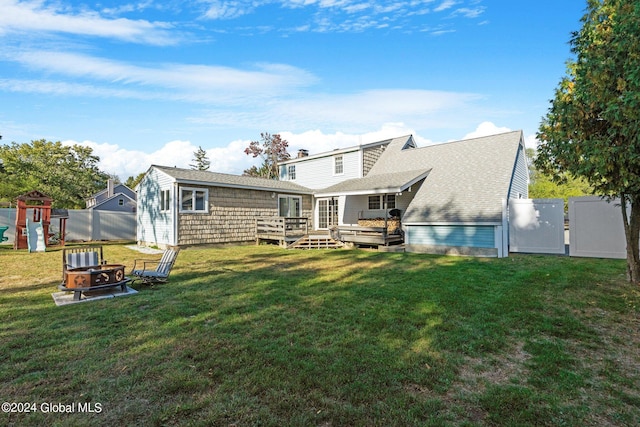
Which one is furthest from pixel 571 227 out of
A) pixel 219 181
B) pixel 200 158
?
pixel 200 158

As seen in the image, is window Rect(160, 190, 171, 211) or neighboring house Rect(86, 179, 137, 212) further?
neighboring house Rect(86, 179, 137, 212)

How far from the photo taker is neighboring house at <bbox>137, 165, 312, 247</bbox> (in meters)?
15.5

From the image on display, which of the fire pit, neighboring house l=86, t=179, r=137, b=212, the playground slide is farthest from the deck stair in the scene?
neighboring house l=86, t=179, r=137, b=212

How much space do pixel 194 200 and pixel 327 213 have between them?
8436mm

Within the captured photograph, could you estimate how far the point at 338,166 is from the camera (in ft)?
70.6

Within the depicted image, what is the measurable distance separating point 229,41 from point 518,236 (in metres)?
15.1

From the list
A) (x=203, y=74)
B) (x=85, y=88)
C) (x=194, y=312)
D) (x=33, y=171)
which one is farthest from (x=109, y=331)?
(x=33, y=171)

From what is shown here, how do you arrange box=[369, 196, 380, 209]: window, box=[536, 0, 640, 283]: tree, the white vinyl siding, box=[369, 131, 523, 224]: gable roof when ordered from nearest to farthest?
box=[536, 0, 640, 283]: tree, box=[369, 131, 523, 224]: gable roof, the white vinyl siding, box=[369, 196, 380, 209]: window

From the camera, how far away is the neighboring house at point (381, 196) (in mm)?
13305

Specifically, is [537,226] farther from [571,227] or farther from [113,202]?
[113,202]

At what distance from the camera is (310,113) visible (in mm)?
18266

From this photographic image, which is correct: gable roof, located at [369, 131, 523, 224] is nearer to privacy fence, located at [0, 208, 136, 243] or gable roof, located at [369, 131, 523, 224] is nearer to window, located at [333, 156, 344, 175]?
window, located at [333, 156, 344, 175]

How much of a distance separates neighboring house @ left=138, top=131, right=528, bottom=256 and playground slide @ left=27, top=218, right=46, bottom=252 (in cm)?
464

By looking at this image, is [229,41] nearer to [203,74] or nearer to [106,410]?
[203,74]
